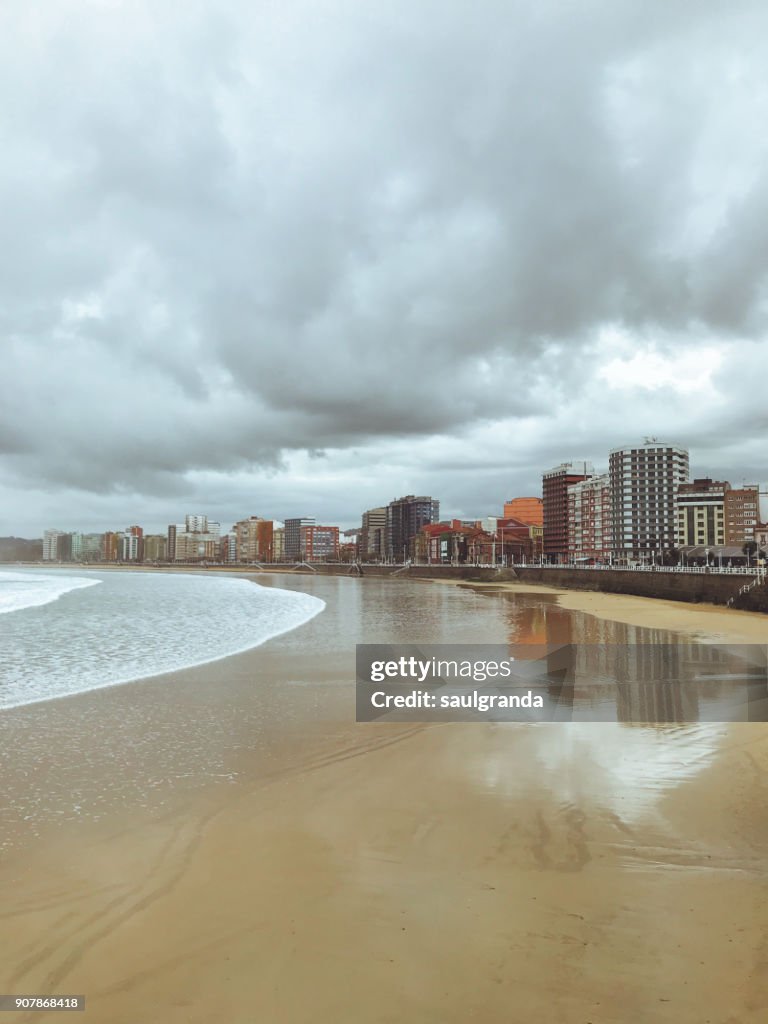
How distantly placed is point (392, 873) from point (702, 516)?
149 m

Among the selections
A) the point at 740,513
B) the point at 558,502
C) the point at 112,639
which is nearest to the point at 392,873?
the point at 112,639

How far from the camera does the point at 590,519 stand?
14050 cm

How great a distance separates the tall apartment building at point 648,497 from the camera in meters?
124

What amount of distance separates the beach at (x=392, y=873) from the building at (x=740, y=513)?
458 ft

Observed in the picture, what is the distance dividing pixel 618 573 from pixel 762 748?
2228 inches

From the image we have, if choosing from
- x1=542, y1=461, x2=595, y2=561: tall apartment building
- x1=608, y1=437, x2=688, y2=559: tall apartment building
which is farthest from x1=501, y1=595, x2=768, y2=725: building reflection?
x1=542, y1=461, x2=595, y2=561: tall apartment building

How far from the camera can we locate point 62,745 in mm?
10008

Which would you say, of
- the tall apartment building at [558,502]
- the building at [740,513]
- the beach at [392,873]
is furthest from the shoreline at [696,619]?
the tall apartment building at [558,502]

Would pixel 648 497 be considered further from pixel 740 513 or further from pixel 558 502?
pixel 558 502

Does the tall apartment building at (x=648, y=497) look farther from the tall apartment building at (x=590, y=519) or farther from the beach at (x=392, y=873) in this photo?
the beach at (x=392, y=873)

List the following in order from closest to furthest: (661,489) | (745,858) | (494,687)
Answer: (745,858), (494,687), (661,489)

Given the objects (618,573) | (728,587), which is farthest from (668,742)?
(618,573)

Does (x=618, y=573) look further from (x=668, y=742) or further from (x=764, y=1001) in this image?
(x=764, y=1001)

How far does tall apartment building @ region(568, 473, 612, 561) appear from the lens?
13488 cm
